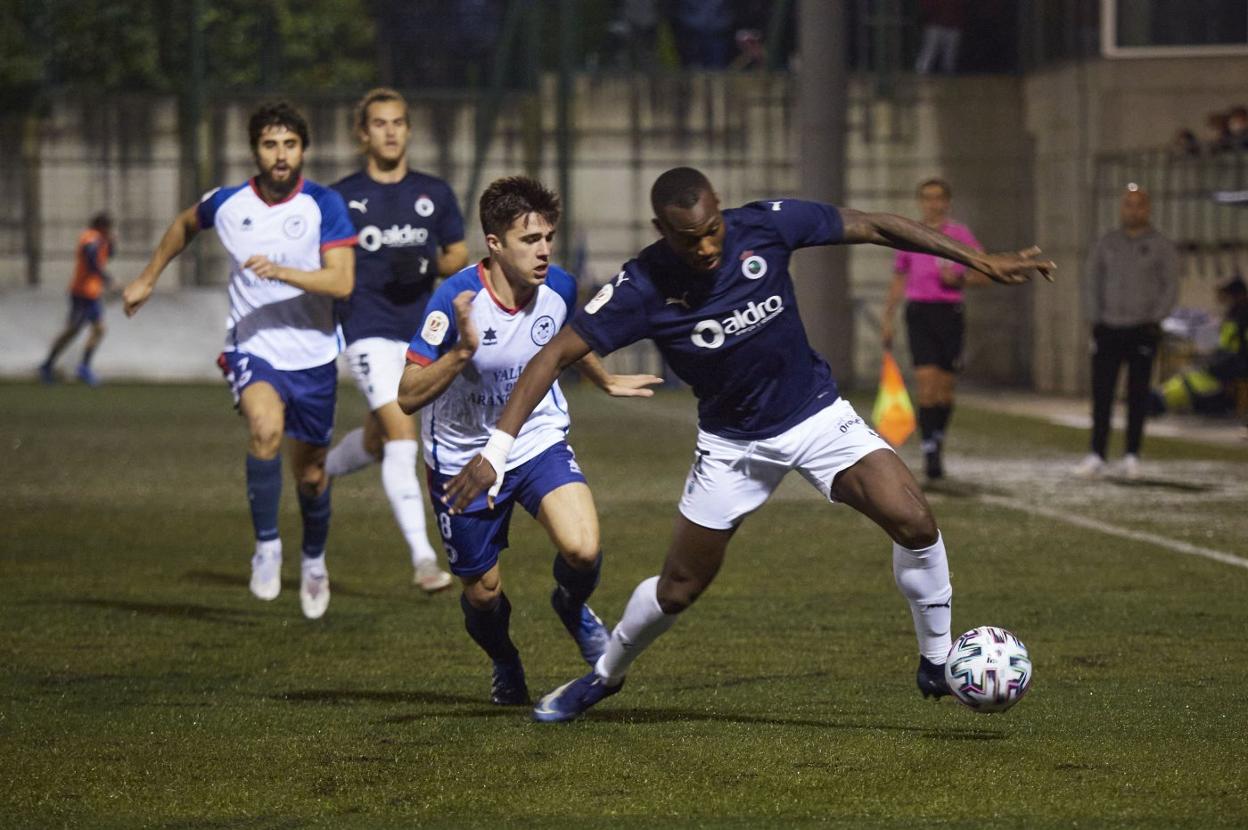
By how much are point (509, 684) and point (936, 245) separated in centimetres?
200

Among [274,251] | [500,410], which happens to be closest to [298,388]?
[274,251]

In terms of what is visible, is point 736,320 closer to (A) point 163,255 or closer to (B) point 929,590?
(B) point 929,590

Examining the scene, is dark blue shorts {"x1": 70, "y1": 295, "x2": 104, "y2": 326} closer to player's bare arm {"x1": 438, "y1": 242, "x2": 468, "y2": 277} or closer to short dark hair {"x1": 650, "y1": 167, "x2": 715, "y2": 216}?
player's bare arm {"x1": 438, "y1": 242, "x2": 468, "y2": 277}

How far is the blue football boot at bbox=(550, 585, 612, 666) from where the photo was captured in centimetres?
705

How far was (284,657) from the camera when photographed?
7.89 metres

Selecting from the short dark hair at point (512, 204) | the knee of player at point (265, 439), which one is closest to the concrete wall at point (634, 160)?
the knee of player at point (265, 439)

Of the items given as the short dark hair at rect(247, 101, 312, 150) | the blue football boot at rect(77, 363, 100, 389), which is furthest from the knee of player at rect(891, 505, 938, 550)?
the blue football boot at rect(77, 363, 100, 389)

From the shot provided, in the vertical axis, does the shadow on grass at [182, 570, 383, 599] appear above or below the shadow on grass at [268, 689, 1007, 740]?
below

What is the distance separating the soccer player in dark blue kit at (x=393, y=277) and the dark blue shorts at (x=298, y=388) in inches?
22.3

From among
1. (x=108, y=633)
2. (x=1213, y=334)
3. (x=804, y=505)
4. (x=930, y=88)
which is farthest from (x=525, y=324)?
(x=930, y=88)

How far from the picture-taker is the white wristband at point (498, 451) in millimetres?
5958

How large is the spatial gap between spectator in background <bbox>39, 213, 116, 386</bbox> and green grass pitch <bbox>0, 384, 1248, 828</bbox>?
11798mm

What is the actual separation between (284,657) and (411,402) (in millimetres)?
1748

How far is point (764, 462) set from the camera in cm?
644
